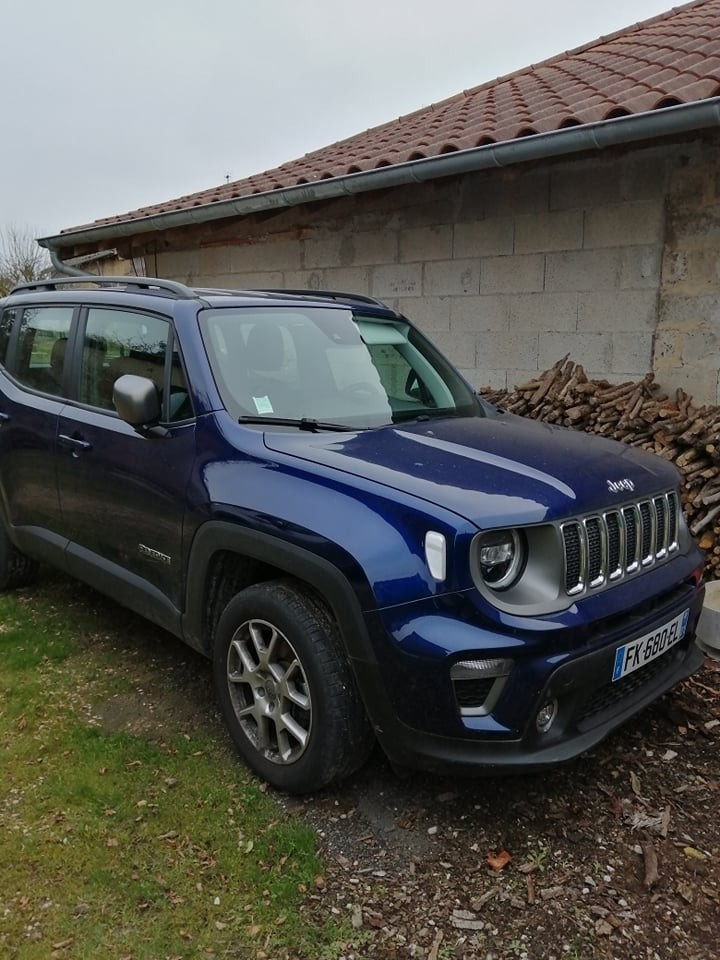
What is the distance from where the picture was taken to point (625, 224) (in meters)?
5.33

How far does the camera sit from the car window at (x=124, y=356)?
3.26 m

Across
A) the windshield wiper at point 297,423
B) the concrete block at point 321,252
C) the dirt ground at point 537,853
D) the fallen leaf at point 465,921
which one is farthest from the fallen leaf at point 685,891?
the concrete block at point 321,252

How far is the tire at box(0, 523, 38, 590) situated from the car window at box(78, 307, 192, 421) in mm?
1374

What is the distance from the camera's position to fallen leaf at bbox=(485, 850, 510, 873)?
248 cm

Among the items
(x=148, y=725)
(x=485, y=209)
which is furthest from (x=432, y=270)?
(x=148, y=725)

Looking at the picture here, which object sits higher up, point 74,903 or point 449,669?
point 449,669

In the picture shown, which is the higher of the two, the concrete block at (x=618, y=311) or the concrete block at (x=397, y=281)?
the concrete block at (x=397, y=281)

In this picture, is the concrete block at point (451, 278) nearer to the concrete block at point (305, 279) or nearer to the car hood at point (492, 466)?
the concrete block at point (305, 279)

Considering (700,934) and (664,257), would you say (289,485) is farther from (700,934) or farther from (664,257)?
(664,257)

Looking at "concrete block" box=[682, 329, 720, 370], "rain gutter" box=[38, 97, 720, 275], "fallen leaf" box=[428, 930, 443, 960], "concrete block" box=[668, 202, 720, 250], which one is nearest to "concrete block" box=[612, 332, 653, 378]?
"concrete block" box=[682, 329, 720, 370]

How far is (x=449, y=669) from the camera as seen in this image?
2.28 meters

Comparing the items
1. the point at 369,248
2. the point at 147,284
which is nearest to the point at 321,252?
the point at 369,248

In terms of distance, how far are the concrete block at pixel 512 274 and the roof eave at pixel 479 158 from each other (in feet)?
2.61

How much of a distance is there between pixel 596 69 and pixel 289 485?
5727 millimetres
